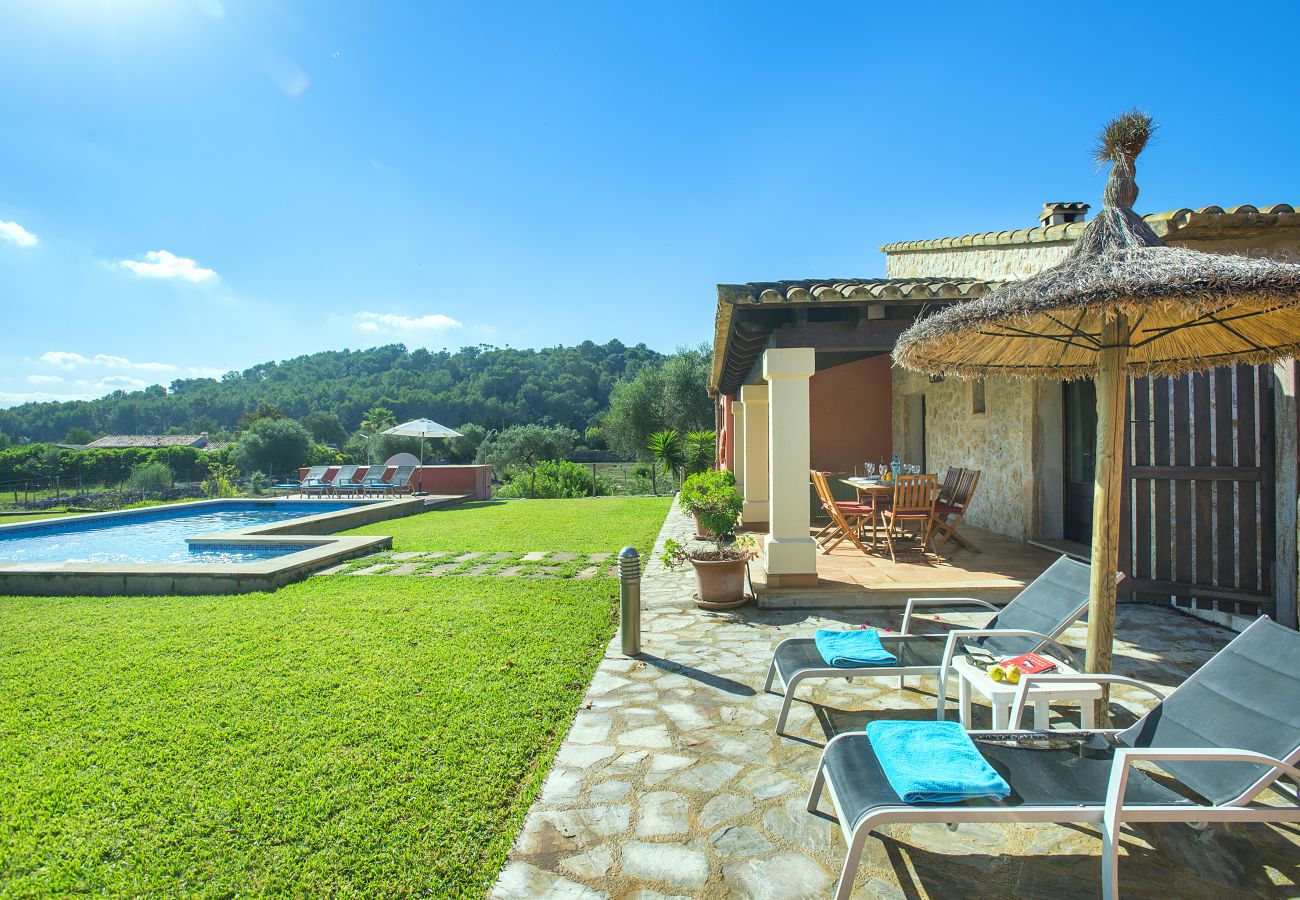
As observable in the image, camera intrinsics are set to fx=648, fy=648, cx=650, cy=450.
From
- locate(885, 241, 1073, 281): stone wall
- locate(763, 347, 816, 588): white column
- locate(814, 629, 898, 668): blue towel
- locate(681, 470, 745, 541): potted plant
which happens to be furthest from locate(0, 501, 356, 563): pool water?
locate(885, 241, 1073, 281): stone wall

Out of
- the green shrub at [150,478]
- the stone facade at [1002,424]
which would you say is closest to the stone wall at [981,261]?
the stone facade at [1002,424]

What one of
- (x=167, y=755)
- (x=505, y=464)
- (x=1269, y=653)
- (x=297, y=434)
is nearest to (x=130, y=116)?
(x=167, y=755)

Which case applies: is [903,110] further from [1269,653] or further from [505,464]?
[505,464]

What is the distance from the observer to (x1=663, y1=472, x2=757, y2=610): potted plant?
561cm

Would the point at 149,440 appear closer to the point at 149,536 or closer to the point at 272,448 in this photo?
the point at 272,448

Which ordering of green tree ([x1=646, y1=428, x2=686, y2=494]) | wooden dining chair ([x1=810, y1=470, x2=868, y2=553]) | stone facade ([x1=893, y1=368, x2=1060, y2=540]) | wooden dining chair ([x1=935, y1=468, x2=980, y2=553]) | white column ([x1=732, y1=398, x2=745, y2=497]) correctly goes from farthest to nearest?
1. green tree ([x1=646, y1=428, x2=686, y2=494])
2. white column ([x1=732, y1=398, x2=745, y2=497])
3. stone facade ([x1=893, y1=368, x2=1060, y2=540])
4. wooden dining chair ([x1=810, y1=470, x2=868, y2=553])
5. wooden dining chair ([x1=935, y1=468, x2=980, y2=553])

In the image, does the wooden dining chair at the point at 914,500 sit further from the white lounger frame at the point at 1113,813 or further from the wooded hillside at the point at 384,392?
the wooded hillside at the point at 384,392

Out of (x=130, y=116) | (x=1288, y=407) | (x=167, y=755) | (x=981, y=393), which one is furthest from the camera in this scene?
(x=130, y=116)

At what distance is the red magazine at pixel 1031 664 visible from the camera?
9.46 ft

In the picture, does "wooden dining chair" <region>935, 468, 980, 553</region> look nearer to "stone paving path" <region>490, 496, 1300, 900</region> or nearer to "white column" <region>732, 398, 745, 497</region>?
"stone paving path" <region>490, 496, 1300, 900</region>

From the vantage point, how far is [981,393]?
8.80 m

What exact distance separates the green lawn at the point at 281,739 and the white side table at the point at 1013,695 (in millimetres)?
1960

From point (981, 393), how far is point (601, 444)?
2839 centimetres

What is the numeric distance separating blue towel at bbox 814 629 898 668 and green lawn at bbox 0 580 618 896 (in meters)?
1.42
